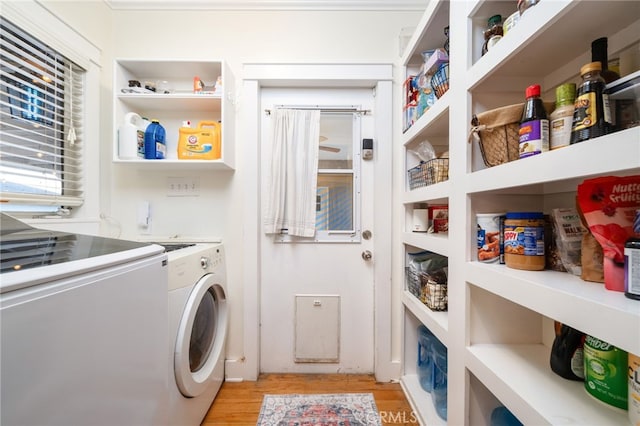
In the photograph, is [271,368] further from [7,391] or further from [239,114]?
[239,114]

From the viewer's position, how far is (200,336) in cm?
133

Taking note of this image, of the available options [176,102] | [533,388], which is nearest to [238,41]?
[176,102]

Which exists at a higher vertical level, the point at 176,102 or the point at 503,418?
the point at 176,102

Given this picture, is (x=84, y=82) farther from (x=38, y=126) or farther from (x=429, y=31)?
(x=429, y=31)

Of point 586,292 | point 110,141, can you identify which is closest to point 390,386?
point 586,292

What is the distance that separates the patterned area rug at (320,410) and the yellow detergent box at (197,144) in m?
1.52

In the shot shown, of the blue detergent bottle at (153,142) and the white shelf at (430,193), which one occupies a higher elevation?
the blue detergent bottle at (153,142)

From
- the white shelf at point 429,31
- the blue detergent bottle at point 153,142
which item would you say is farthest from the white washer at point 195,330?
the white shelf at point 429,31

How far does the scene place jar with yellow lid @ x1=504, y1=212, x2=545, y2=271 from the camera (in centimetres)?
73

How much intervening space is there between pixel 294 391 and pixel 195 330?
741 mm

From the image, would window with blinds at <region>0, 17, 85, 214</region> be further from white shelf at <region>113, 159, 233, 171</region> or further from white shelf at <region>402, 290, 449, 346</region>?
white shelf at <region>402, 290, 449, 346</region>

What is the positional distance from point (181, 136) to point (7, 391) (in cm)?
135

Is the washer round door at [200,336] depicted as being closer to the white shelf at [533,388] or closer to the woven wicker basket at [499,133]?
the white shelf at [533,388]

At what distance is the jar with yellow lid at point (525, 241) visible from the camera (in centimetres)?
73
